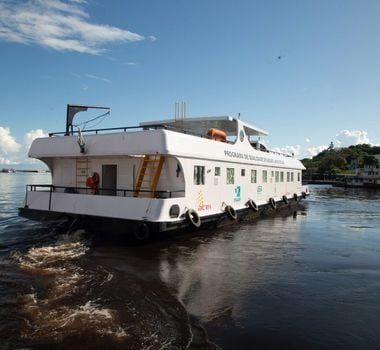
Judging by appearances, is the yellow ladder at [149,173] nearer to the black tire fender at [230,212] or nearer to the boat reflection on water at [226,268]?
the boat reflection on water at [226,268]

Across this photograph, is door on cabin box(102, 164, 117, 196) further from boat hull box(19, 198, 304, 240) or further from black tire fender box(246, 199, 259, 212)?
black tire fender box(246, 199, 259, 212)

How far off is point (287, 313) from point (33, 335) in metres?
4.10

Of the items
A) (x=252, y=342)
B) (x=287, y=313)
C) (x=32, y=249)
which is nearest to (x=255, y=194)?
(x=32, y=249)

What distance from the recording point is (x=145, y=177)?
13.0 meters

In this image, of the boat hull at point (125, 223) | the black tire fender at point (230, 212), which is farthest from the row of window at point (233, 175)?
the boat hull at point (125, 223)

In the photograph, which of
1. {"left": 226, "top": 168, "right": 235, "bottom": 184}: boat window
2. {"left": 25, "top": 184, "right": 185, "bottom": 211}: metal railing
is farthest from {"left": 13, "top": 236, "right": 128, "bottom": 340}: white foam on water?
{"left": 226, "top": 168, "right": 235, "bottom": 184}: boat window

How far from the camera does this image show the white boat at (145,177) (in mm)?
11633

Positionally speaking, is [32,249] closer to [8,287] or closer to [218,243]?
[8,287]

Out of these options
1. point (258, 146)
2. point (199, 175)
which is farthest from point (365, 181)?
point (199, 175)

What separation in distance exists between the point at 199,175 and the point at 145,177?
195 cm

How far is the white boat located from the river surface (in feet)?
3.10

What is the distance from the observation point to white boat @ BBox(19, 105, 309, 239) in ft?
38.2

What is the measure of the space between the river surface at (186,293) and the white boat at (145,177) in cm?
95

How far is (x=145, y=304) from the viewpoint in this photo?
6.80m
